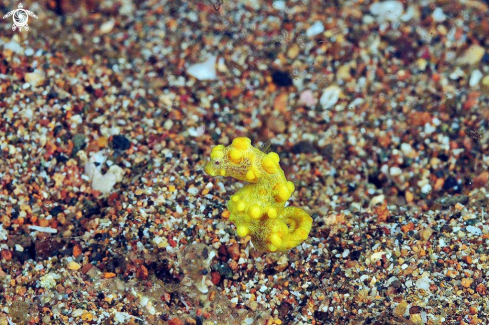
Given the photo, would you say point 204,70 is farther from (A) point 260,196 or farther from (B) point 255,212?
(B) point 255,212

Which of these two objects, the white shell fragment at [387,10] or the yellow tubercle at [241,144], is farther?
the white shell fragment at [387,10]

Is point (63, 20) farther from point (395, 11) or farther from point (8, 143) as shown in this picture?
point (395, 11)

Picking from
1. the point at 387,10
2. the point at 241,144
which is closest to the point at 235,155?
the point at 241,144

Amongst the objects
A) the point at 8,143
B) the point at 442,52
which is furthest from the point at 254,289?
the point at 442,52

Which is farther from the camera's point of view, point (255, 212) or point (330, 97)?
point (330, 97)

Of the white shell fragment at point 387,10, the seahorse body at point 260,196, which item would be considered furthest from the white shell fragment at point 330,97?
the seahorse body at point 260,196

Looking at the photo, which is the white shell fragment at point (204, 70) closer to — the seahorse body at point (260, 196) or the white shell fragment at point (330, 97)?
the white shell fragment at point (330, 97)

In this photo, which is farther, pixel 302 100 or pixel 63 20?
pixel 63 20

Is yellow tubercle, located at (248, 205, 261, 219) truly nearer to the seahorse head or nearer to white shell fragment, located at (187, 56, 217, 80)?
the seahorse head
